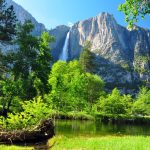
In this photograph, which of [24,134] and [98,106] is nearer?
[24,134]

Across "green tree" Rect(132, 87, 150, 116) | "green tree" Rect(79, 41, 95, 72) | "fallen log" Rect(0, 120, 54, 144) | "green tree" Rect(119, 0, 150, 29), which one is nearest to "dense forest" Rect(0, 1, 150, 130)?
"green tree" Rect(132, 87, 150, 116)

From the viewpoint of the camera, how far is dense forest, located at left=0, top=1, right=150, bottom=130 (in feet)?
105

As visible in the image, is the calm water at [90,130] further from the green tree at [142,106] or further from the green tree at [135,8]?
the green tree at [142,106]

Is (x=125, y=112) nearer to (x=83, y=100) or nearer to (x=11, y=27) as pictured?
(x=83, y=100)

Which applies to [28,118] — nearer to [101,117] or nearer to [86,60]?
[101,117]

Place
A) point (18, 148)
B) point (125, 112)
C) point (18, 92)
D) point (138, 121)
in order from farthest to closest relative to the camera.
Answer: point (125, 112) < point (138, 121) < point (18, 92) < point (18, 148)

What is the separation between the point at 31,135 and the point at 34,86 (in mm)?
39336

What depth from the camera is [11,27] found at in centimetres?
5231

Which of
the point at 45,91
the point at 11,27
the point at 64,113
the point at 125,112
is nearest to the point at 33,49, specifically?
the point at 45,91

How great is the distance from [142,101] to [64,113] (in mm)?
40720

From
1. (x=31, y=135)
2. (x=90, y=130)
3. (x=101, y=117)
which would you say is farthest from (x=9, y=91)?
(x=101, y=117)

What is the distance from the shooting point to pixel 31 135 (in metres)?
26.5

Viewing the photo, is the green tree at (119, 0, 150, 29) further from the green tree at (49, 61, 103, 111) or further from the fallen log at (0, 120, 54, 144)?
the green tree at (49, 61, 103, 111)

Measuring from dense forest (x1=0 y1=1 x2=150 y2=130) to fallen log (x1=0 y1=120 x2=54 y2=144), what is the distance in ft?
3.77
